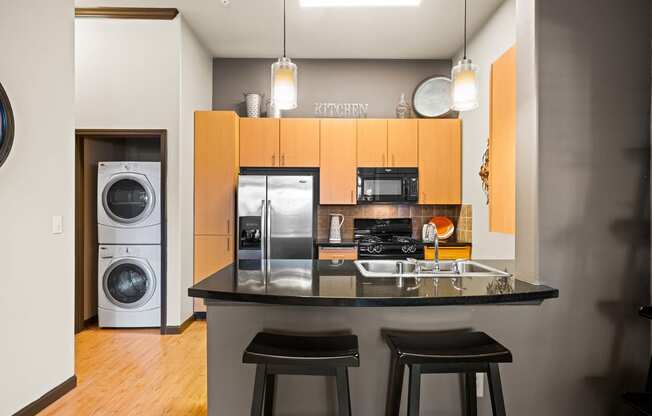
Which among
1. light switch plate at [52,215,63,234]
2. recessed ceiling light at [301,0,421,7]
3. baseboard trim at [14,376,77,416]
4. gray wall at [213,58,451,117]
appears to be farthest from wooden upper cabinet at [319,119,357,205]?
baseboard trim at [14,376,77,416]

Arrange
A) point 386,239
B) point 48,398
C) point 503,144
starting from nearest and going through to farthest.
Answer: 1. point 48,398
2. point 503,144
3. point 386,239

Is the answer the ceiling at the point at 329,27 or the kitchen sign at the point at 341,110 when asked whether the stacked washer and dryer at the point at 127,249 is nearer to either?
the ceiling at the point at 329,27

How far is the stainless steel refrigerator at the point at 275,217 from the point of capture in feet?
14.4

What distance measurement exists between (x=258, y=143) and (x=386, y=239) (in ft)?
5.88

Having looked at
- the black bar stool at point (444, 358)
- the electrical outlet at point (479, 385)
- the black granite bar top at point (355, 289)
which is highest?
the black granite bar top at point (355, 289)

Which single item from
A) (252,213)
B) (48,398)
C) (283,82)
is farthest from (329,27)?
(48,398)

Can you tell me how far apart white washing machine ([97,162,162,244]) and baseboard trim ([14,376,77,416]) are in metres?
1.57

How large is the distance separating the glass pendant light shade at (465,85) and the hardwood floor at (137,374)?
2237 millimetres

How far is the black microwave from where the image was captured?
4.76 meters

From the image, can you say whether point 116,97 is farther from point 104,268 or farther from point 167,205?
point 104,268

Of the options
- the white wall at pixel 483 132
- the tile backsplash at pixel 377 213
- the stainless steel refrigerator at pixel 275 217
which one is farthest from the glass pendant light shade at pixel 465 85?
the tile backsplash at pixel 377 213

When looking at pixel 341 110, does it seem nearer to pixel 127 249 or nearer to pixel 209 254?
pixel 209 254

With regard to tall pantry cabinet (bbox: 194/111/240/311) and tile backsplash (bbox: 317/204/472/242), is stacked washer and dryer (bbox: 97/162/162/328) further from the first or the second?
tile backsplash (bbox: 317/204/472/242)

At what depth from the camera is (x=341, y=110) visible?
5.05 m
